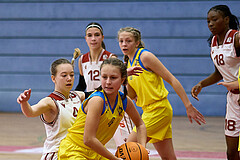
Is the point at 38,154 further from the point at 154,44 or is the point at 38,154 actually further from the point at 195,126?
the point at 154,44

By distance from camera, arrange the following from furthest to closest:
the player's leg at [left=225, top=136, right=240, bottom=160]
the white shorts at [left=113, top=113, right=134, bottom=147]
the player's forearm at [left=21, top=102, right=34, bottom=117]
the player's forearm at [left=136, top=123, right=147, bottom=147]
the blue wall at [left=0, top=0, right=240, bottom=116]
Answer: the blue wall at [left=0, top=0, right=240, bottom=116] < the white shorts at [left=113, top=113, right=134, bottom=147] < the player's leg at [left=225, top=136, right=240, bottom=160] < the player's forearm at [left=136, top=123, right=147, bottom=147] < the player's forearm at [left=21, top=102, right=34, bottom=117]

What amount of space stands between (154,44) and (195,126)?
2.63 m

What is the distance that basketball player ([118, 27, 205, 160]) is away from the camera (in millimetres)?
3842

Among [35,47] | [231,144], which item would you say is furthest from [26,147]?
[35,47]

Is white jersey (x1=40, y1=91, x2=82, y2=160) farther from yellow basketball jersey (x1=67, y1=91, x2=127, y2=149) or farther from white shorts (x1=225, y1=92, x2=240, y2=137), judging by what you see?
white shorts (x1=225, y1=92, x2=240, y2=137)

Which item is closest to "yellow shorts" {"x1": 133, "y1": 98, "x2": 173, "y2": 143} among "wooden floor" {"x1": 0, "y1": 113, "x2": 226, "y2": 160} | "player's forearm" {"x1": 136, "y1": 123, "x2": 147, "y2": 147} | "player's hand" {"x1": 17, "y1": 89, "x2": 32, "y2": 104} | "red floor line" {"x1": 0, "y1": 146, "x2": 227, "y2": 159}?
"player's forearm" {"x1": 136, "y1": 123, "x2": 147, "y2": 147}

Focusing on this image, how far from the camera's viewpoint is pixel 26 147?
5969 mm

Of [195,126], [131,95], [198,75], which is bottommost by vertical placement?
[195,126]

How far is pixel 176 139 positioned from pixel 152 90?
3.09 m

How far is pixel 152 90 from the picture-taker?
3.93 metres

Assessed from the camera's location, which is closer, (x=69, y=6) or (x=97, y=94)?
(x=97, y=94)

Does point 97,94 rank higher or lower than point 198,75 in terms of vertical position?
higher

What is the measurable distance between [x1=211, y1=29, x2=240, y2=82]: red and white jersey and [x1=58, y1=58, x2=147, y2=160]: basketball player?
1.40 m

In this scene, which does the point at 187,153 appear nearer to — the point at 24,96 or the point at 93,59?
the point at 93,59
